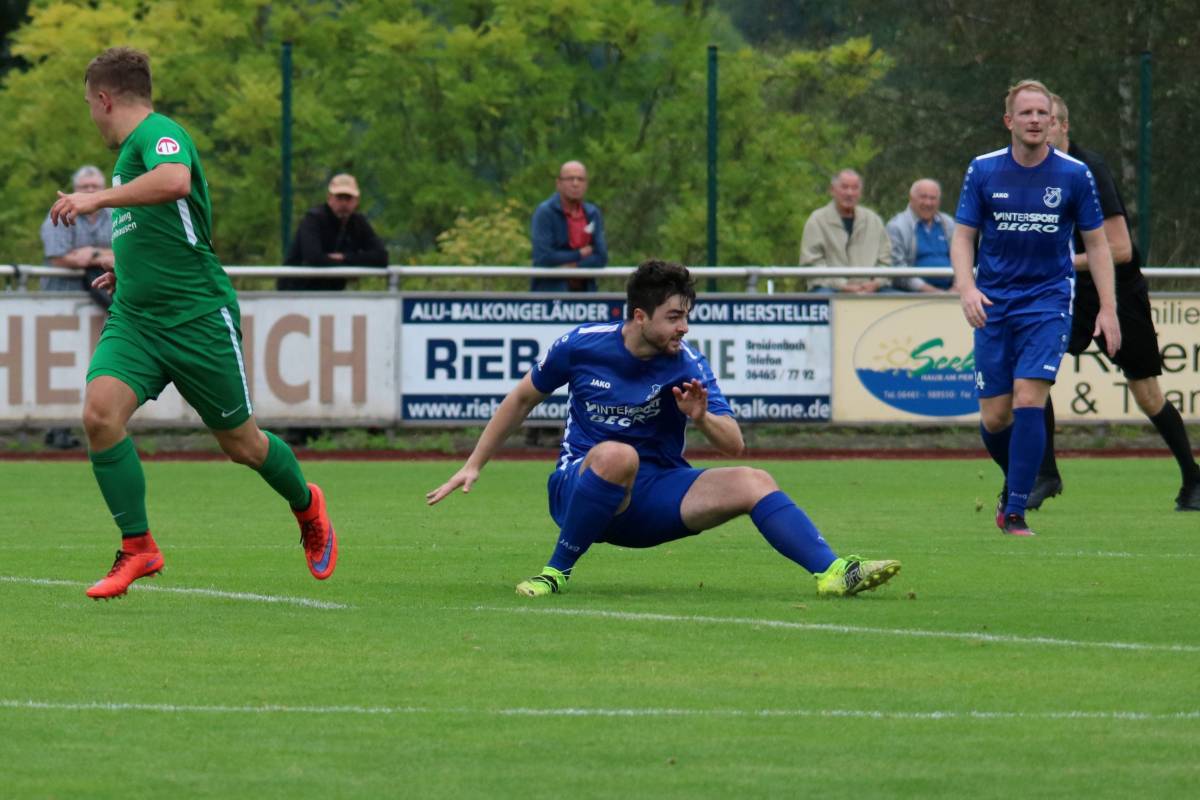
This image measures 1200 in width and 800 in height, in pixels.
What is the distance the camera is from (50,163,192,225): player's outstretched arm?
8.52 meters

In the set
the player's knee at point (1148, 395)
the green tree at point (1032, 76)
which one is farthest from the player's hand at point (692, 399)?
the green tree at point (1032, 76)

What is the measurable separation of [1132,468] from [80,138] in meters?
21.9

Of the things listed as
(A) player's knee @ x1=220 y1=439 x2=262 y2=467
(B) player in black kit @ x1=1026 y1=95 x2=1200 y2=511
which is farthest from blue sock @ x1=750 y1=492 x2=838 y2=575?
(B) player in black kit @ x1=1026 y1=95 x2=1200 y2=511

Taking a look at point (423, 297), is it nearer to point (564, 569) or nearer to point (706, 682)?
Result: point (564, 569)

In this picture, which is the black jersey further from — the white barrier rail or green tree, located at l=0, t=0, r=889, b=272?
green tree, located at l=0, t=0, r=889, b=272

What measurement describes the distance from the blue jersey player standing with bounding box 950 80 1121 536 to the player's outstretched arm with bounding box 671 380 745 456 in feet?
10.1

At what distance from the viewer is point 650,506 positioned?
8898mm

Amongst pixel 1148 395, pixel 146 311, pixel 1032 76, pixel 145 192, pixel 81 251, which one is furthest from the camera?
pixel 1032 76

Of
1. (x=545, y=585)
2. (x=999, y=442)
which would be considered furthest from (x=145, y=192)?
(x=999, y=442)

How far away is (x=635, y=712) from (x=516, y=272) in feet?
42.1

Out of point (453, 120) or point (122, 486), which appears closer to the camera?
point (122, 486)

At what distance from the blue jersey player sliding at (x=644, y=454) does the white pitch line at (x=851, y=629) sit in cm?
48

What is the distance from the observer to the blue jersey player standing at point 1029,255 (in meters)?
11.6

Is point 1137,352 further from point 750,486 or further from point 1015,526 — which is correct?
point 750,486
